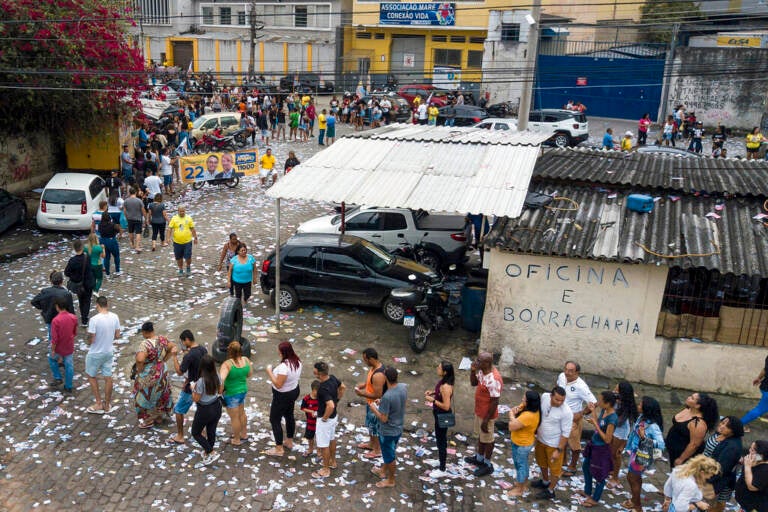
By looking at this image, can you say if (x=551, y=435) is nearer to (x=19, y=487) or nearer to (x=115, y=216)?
(x=19, y=487)

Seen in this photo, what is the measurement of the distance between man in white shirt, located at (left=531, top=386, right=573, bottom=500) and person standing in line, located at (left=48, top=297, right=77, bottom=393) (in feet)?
21.4

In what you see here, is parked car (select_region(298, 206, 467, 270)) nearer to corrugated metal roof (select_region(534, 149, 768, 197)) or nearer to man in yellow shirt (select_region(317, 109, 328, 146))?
corrugated metal roof (select_region(534, 149, 768, 197))

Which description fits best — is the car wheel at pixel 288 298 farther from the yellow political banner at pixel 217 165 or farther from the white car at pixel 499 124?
the white car at pixel 499 124

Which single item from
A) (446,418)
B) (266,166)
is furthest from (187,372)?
(266,166)

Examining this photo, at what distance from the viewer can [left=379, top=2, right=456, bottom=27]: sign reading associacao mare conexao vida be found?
149ft

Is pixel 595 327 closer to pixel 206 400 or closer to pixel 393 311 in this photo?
pixel 393 311

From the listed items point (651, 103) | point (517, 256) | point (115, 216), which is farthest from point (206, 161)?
point (651, 103)

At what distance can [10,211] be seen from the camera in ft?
58.7

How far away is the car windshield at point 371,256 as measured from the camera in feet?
42.4

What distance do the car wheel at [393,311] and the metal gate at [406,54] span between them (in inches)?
1466

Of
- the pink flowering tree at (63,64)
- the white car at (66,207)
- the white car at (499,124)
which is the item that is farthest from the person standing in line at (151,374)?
the white car at (499,124)

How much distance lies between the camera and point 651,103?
113ft

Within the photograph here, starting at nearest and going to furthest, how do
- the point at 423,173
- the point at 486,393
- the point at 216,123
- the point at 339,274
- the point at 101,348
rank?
the point at 486,393
the point at 101,348
the point at 423,173
the point at 339,274
the point at 216,123

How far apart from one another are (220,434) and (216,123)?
20.4m
